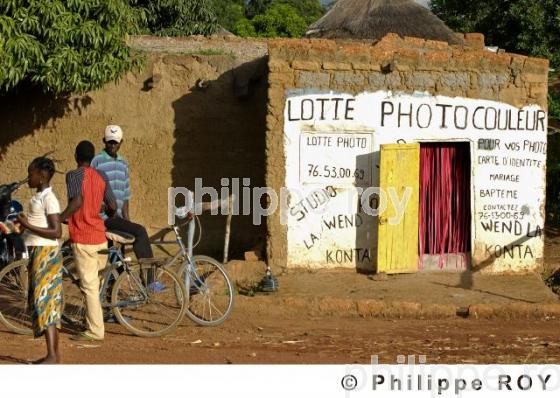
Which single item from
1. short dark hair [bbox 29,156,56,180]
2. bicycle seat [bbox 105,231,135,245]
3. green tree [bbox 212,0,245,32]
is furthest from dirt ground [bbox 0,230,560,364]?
green tree [bbox 212,0,245,32]

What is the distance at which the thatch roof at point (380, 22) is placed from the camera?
49.2 ft

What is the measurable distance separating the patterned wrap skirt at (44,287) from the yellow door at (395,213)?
15.0 feet

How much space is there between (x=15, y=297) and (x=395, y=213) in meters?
4.39

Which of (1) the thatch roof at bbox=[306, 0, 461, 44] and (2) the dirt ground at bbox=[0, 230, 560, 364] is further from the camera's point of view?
(1) the thatch roof at bbox=[306, 0, 461, 44]

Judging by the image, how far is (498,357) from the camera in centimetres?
788

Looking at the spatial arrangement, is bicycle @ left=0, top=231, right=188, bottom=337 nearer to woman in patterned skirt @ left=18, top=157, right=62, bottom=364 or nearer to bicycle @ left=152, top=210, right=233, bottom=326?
bicycle @ left=152, top=210, right=233, bottom=326

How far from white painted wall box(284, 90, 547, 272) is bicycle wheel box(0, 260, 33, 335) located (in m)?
3.26

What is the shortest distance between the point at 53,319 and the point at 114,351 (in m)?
0.87

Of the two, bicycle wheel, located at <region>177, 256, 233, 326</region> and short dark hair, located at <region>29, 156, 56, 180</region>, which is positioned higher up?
short dark hair, located at <region>29, 156, 56, 180</region>

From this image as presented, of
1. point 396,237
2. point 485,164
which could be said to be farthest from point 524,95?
point 396,237

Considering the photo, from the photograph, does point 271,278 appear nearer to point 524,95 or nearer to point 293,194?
point 293,194

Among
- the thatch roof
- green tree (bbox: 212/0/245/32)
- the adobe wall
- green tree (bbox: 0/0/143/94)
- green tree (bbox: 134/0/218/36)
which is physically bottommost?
the adobe wall

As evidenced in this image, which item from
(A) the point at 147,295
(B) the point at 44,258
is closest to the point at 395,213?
(A) the point at 147,295

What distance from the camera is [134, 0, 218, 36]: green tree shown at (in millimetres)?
19734
